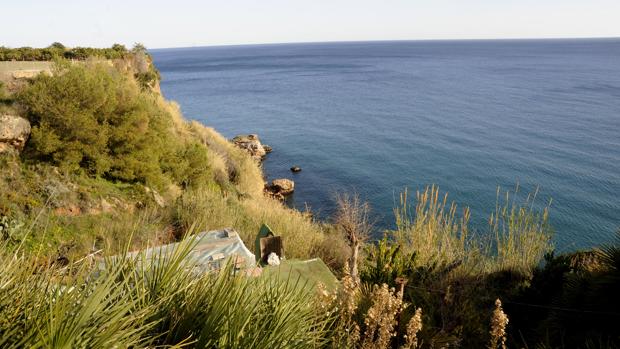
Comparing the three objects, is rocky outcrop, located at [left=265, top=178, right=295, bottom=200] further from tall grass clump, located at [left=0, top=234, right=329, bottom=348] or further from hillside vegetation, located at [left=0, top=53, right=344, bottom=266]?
tall grass clump, located at [left=0, top=234, right=329, bottom=348]

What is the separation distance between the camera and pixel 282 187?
25.6m

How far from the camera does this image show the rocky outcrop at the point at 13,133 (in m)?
11.4

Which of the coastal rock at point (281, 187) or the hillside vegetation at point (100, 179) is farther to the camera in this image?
the coastal rock at point (281, 187)

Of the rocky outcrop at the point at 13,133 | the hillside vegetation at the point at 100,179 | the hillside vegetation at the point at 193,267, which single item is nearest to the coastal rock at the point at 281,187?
the hillside vegetation at the point at 193,267

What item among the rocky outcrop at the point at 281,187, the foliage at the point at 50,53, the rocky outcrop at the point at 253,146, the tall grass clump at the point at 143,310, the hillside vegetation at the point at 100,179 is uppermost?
the foliage at the point at 50,53

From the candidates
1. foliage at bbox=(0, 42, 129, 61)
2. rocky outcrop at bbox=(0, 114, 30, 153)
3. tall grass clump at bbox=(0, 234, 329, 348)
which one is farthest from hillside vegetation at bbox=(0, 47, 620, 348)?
foliage at bbox=(0, 42, 129, 61)

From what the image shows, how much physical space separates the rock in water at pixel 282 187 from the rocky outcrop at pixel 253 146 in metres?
5.82

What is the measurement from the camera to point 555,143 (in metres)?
33.0

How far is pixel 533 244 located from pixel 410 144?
26.1m

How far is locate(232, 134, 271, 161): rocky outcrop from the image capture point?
32312 millimetres

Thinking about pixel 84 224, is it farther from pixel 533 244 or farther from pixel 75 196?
pixel 533 244

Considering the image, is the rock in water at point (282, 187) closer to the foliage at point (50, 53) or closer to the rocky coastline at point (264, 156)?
the rocky coastline at point (264, 156)

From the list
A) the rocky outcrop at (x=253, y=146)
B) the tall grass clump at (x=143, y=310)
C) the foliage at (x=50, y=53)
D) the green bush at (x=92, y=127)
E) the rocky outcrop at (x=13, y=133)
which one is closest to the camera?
the tall grass clump at (x=143, y=310)

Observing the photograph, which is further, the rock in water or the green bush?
the rock in water
